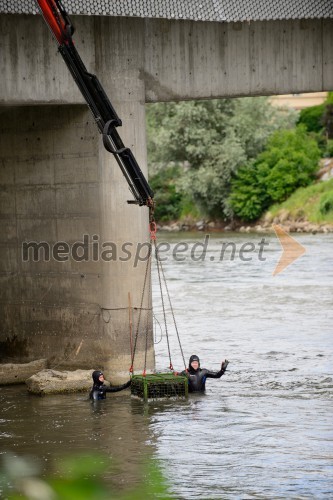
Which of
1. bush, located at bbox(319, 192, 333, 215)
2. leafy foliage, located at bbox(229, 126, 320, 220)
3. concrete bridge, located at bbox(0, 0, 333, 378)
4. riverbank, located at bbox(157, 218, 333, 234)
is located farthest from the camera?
leafy foliage, located at bbox(229, 126, 320, 220)

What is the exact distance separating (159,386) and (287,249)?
33.7 metres

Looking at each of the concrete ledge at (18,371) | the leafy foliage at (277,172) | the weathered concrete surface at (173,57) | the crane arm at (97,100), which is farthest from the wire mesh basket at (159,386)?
the leafy foliage at (277,172)

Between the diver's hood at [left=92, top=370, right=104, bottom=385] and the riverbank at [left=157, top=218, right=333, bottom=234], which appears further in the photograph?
the riverbank at [left=157, top=218, right=333, bottom=234]

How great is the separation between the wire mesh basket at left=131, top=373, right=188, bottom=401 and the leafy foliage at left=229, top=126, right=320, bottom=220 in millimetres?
52559

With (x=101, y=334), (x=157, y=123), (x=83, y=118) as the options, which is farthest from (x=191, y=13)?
(x=157, y=123)

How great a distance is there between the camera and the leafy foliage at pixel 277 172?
224 feet

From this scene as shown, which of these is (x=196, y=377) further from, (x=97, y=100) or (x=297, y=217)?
(x=297, y=217)

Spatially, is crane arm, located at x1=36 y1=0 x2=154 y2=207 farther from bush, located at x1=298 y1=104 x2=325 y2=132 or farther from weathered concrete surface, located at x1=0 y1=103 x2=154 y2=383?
bush, located at x1=298 y1=104 x2=325 y2=132

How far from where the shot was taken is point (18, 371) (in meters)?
16.9

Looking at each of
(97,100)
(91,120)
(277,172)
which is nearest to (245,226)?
(277,172)

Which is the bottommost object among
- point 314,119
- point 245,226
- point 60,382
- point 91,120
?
point 60,382

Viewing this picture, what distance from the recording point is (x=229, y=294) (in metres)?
30.3

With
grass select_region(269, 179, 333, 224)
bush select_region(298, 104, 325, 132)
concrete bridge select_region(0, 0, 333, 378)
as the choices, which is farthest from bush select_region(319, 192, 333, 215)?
concrete bridge select_region(0, 0, 333, 378)

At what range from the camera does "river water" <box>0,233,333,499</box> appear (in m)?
10.6
